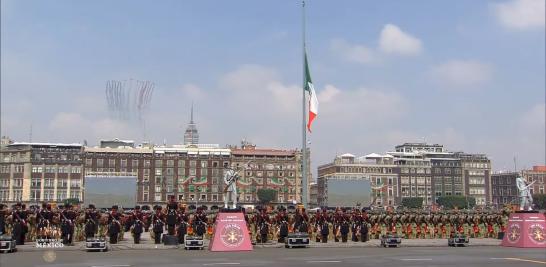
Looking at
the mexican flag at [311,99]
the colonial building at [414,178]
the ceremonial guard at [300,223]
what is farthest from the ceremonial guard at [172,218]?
the colonial building at [414,178]

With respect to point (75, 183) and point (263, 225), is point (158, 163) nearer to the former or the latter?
point (75, 183)

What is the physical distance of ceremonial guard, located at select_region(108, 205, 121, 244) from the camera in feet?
78.7

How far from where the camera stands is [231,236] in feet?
Result: 68.3

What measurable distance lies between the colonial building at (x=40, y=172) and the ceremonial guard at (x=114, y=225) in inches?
3866

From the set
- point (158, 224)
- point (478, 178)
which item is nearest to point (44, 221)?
point (158, 224)

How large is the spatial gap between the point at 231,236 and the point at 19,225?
8658 mm

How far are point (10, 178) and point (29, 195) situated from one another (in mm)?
6409

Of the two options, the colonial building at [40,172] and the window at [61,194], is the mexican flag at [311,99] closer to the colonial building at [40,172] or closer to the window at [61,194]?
the colonial building at [40,172]

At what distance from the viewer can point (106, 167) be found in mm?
122188

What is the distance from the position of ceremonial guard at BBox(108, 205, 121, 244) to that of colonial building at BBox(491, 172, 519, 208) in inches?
5502

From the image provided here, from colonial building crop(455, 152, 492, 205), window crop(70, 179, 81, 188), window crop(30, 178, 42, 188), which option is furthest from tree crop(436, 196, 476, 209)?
window crop(30, 178, 42, 188)

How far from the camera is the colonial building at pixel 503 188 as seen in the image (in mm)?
149250

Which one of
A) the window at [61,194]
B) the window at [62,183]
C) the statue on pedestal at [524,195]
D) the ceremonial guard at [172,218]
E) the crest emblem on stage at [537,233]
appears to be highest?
the window at [62,183]

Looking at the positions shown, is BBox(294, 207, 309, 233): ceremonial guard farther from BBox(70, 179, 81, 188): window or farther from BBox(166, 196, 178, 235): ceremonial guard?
BBox(70, 179, 81, 188): window
